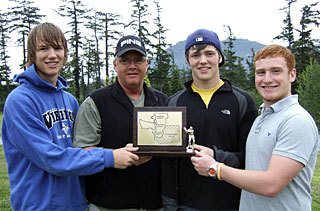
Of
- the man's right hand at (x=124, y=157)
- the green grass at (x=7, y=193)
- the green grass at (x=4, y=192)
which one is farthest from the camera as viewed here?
the green grass at (x=7, y=193)

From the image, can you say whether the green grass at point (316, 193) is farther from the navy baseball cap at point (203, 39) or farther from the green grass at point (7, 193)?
the navy baseball cap at point (203, 39)

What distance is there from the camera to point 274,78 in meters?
3.19


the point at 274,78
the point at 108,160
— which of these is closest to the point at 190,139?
the point at 108,160

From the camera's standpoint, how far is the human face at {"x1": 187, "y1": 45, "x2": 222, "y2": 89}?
3.93 m

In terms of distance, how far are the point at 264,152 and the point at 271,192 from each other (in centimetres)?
33

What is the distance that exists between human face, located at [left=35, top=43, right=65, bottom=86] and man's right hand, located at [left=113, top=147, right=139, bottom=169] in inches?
40.3

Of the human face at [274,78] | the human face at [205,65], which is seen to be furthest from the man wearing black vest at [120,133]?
the human face at [274,78]

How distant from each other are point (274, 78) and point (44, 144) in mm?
2118

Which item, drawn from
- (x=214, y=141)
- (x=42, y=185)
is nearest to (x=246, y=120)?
(x=214, y=141)

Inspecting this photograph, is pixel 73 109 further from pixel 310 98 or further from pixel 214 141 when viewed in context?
pixel 310 98

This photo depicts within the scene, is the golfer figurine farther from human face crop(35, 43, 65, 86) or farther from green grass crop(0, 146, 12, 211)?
green grass crop(0, 146, 12, 211)

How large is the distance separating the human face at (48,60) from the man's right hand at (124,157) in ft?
3.36

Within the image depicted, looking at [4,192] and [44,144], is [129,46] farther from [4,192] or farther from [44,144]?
[4,192]

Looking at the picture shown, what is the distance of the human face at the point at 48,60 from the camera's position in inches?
147
